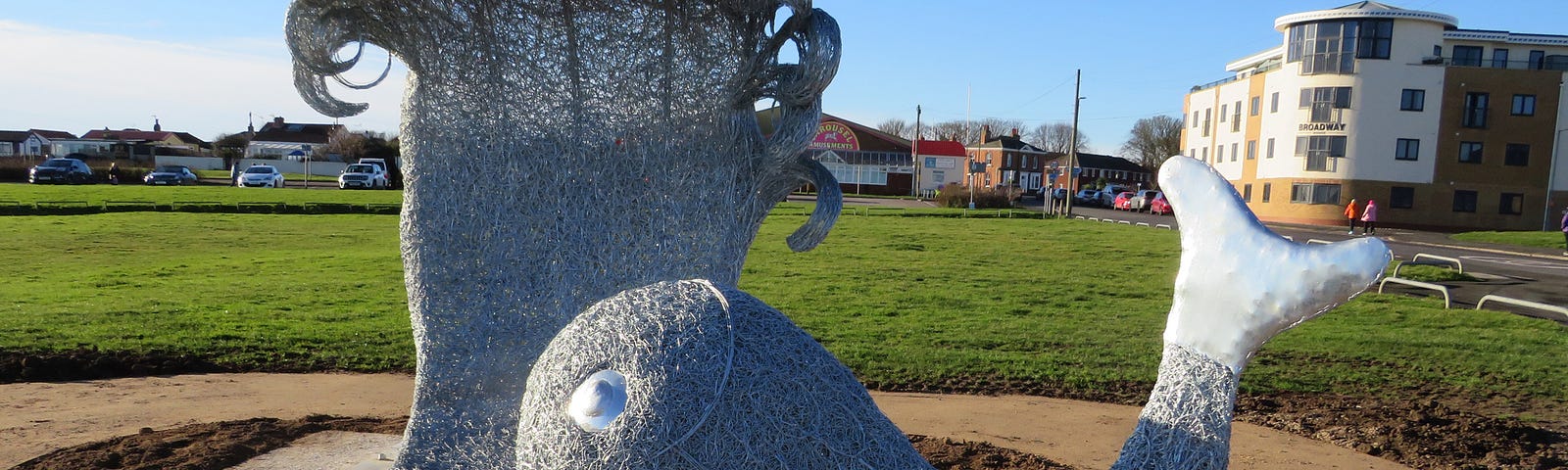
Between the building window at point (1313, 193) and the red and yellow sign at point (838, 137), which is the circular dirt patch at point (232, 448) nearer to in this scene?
the building window at point (1313, 193)

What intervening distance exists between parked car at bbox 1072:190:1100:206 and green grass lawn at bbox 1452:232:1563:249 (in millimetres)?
21304

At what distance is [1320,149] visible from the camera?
35625 millimetres

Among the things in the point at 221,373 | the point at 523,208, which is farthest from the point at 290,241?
the point at 523,208

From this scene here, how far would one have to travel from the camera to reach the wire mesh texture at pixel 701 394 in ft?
7.20

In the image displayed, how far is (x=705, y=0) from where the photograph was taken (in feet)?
13.7

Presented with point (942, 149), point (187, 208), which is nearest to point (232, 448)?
point (187, 208)

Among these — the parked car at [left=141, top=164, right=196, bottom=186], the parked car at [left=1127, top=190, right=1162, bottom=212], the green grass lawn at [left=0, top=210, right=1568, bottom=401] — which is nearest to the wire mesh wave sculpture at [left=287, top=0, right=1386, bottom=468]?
the green grass lawn at [left=0, top=210, right=1568, bottom=401]

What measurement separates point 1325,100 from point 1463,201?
5794 millimetres

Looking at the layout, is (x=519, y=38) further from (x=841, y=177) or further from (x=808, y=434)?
(x=841, y=177)

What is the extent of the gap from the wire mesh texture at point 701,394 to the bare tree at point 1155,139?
6482 centimetres

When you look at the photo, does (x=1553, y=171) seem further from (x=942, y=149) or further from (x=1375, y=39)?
(x=942, y=149)

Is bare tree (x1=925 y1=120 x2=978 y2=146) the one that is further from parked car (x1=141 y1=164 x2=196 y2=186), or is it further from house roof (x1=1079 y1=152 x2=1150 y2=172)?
parked car (x1=141 y1=164 x2=196 y2=186)

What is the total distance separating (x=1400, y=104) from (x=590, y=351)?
39.4 meters

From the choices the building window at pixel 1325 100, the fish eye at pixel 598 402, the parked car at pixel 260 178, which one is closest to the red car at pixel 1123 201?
the building window at pixel 1325 100
